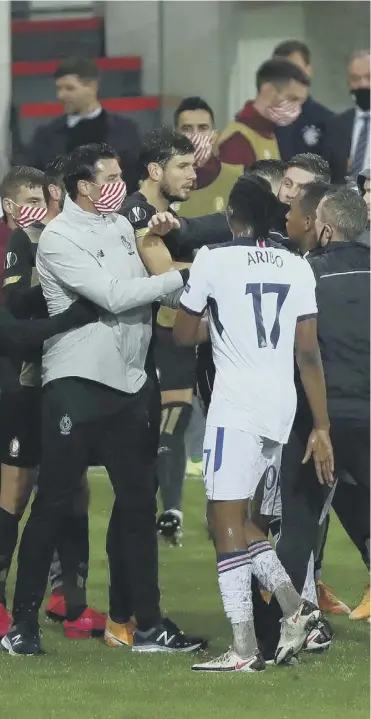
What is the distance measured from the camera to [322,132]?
8.63m

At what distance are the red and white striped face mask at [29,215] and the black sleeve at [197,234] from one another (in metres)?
0.52

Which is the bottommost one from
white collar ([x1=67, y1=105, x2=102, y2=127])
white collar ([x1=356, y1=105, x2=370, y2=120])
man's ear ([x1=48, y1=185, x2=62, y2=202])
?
white collar ([x1=67, y1=105, x2=102, y2=127])

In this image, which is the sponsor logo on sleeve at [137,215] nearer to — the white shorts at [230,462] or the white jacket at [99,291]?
the white jacket at [99,291]

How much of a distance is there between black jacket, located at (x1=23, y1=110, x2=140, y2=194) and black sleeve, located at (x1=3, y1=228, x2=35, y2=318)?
9.67 ft

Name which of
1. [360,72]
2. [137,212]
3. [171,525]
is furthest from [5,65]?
[137,212]

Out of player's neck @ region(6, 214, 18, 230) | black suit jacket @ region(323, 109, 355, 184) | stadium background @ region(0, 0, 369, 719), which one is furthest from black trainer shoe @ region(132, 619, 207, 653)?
black suit jacket @ region(323, 109, 355, 184)

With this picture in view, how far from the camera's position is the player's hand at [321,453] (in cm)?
522

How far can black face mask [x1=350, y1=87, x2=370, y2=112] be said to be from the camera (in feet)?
28.2

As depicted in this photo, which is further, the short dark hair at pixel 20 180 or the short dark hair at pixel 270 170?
the short dark hair at pixel 270 170

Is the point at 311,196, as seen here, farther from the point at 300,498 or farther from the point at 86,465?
the point at 86,465

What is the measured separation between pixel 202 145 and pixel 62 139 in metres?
0.86

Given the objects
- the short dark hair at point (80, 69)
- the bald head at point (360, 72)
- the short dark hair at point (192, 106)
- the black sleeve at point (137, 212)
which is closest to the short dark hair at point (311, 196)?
the black sleeve at point (137, 212)

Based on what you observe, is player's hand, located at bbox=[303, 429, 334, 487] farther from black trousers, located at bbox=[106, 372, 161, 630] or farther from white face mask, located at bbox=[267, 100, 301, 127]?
white face mask, located at bbox=[267, 100, 301, 127]

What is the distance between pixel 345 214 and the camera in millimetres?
5527
